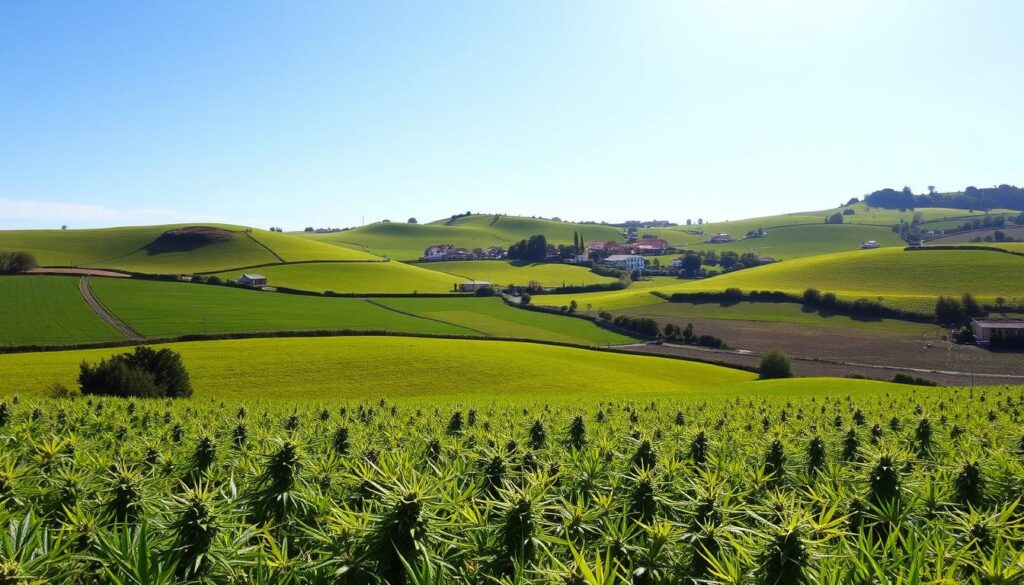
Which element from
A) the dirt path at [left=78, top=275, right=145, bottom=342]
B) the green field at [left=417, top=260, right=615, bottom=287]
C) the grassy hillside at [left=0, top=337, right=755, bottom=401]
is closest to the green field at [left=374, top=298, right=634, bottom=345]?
the grassy hillside at [left=0, top=337, right=755, bottom=401]

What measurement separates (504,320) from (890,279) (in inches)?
3353

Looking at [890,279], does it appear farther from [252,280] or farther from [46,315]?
[46,315]

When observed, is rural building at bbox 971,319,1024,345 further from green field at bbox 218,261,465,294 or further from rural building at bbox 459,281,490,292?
green field at bbox 218,261,465,294

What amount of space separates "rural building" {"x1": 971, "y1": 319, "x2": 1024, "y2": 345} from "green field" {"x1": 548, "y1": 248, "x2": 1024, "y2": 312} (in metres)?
14.4

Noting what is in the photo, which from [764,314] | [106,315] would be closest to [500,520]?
[106,315]

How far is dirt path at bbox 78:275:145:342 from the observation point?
6475 centimetres

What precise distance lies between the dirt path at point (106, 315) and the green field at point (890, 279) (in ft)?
233

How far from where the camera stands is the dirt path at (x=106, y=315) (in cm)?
6475

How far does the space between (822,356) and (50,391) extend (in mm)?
80464

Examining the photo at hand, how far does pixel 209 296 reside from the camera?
297ft

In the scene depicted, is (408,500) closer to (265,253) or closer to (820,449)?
(820,449)

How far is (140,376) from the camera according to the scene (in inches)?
1539

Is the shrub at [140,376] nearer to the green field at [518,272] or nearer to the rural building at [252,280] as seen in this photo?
the rural building at [252,280]

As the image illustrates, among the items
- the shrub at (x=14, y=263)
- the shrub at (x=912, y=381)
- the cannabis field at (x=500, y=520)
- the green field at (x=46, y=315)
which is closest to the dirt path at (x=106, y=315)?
the green field at (x=46, y=315)
